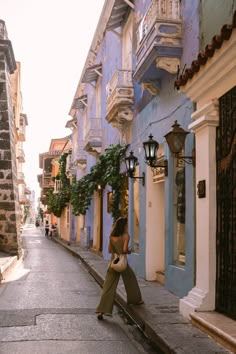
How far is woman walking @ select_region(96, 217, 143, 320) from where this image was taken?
777 cm

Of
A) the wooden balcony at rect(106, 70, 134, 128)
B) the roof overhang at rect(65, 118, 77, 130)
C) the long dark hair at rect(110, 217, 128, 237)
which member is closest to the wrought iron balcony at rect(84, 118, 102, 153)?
the wooden balcony at rect(106, 70, 134, 128)

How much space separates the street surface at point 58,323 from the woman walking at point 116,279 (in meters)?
0.23

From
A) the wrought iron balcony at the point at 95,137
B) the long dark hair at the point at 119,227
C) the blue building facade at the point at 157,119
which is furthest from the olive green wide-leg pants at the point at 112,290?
the wrought iron balcony at the point at 95,137

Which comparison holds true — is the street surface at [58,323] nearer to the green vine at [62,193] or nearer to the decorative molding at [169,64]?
the decorative molding at [169,64]

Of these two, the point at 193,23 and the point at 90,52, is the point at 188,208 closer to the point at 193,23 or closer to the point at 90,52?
the point at 193,23

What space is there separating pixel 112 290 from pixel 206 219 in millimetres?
1945

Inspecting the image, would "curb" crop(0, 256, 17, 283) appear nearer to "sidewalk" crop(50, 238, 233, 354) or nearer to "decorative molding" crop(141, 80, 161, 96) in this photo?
"sidewalk" crop(50, 238, 233, 354)

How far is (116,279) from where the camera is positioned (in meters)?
8.00

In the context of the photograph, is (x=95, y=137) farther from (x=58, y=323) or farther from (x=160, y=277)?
(x=58, y=323)

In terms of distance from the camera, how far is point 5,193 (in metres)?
16.9

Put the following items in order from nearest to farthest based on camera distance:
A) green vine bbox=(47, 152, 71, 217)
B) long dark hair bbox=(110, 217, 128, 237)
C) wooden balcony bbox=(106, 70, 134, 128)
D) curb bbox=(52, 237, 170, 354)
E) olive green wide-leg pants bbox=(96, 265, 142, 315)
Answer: curb bbox=(52, 237, 170, 354) → olive green wide-leg pants bbox=(96, 265, 142, 315) → long dark hair bbox=(110, 217, 128, 237) → wooden balcony bbox=(106, 70, 134, 128) → green vine bbox=(47, 152, 71, 217)

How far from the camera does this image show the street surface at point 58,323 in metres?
6.02

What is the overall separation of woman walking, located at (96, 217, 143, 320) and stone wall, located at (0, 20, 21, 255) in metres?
8.94

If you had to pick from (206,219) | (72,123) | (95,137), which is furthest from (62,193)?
(206,219)
